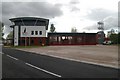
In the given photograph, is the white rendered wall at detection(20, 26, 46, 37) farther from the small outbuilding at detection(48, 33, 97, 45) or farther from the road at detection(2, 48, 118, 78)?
the road at detection(2, 48, 118, 78)

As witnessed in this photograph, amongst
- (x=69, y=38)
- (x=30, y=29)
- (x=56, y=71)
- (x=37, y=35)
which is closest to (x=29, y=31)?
(x=30, y=29)

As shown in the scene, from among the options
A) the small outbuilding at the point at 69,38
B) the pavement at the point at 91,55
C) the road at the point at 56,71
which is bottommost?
the pavement at the point at 91,55

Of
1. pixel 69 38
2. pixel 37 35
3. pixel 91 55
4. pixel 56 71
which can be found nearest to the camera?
pixel 56 71

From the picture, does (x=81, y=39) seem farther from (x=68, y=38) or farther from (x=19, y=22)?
(x=19, y=22)

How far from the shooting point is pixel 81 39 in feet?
A: 271

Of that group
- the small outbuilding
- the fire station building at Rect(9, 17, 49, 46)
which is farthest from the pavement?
the small outbuilding

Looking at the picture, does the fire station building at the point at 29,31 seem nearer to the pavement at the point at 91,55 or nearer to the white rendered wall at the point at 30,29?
the white rendered wall at the point at 30,29

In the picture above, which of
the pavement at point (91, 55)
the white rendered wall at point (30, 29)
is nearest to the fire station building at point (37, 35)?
the white rendered wall at point (30, 29)

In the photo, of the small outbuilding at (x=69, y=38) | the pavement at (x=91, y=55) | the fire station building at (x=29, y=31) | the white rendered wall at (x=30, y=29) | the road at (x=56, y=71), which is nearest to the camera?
the road at (x=56, y=71)

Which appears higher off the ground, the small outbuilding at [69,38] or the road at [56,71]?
the small outbuilding at [69,38]

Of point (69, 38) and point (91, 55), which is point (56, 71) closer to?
point (91, 55)

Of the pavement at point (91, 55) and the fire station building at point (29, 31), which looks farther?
the fire station building at point (29, 31)

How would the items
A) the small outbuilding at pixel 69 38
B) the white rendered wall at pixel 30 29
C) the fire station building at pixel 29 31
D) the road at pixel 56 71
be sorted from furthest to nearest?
the small outbuilding at pixel 69 38 < the white rendered wall at pixel 30 29 < the fire station building at pixel 29 31 < the road at pixel 56 71

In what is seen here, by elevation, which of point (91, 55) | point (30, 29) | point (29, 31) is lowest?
point (91, 55)
